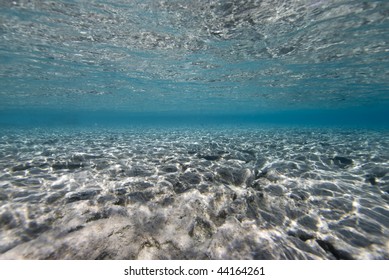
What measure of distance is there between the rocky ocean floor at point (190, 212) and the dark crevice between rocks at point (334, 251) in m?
0.02

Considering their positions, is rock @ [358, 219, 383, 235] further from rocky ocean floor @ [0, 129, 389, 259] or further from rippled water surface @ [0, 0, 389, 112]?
rippled water surface @ [0, 0, 389, 112]

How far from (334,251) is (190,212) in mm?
2591

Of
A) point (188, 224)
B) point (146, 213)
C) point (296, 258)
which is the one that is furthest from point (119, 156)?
point (296, 258)

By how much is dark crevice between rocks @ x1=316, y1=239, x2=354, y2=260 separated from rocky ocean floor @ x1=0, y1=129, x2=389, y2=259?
2cm

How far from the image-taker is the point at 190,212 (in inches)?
166

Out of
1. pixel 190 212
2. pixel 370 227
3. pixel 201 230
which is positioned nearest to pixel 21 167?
pixel 190 212

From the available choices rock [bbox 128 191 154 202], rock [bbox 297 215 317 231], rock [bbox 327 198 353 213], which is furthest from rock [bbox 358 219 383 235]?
rock [bbox 128 191 154 202]

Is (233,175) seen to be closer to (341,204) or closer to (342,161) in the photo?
(341,204)

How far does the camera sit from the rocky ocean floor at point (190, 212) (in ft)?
10.7

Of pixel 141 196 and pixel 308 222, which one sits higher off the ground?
pixel 308 222

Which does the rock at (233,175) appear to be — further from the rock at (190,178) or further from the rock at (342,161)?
the rock at (342,161)

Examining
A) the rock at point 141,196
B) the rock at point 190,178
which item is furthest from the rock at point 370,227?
the rock at point 141,196

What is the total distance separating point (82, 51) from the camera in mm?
15984
